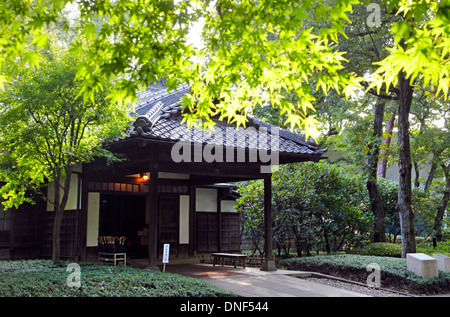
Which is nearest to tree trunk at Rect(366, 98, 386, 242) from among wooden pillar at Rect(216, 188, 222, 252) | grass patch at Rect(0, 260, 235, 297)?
wooden pillar at Rect(216, 188, 222, 252)

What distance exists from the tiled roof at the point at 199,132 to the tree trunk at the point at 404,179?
3234mm

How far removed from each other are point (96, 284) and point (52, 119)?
380 cm

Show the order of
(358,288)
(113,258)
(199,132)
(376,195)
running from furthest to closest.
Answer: (376,195) → (113,258) → (199,132) → (358,288)

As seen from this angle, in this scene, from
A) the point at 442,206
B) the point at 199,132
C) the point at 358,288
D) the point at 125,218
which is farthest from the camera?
the point at 442,206

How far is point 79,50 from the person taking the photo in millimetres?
5055

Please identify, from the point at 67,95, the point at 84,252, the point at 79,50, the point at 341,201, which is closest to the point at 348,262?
the point at 341,201

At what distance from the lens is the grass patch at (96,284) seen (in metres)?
6.49

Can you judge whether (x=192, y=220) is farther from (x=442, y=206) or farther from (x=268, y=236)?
(x=442, y=206)

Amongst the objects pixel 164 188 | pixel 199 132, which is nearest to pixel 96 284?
pixel 199 132

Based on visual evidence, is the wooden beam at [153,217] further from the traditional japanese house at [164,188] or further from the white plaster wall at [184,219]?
the white plaster wall at [184,219]

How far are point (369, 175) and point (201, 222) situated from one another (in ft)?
24.9

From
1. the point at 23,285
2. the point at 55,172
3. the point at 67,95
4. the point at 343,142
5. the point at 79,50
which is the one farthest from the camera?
the point at 343,142

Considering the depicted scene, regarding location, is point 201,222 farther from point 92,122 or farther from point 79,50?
point 79,50

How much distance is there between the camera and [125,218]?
1698 cm
